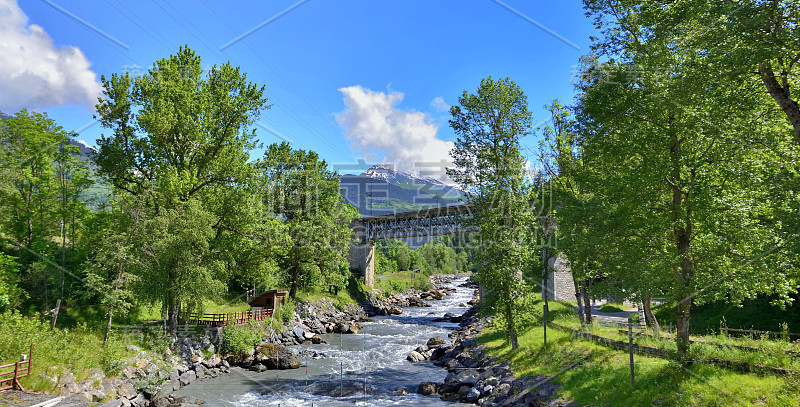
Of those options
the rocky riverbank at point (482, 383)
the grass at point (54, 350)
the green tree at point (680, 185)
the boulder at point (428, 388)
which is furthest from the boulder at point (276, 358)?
the green tree at point (680, 185)

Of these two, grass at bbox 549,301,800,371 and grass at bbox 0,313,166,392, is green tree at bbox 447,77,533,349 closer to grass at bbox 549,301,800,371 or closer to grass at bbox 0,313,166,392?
grass at bbox 549,301,800,371

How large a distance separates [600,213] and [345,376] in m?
18.7

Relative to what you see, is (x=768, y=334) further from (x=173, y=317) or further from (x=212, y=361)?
(x=173, y=317)

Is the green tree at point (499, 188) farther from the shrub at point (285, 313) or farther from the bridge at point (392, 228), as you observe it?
the bridge at point (392, 228)

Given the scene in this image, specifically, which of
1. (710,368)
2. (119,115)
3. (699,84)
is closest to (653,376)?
(710,368)

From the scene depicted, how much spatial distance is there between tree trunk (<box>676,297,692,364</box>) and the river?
1016 cm

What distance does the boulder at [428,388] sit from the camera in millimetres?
21903

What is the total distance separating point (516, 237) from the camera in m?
24.0

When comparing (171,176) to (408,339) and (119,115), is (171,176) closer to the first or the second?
(119,115)

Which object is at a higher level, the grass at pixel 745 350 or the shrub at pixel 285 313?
the grass at pixel 745 350

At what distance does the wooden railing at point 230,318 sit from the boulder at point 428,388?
16.3m

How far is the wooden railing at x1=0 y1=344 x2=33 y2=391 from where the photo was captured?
56.0 feet

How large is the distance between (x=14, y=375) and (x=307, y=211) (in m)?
28.6

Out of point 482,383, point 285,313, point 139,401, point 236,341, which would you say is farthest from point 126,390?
point 285,313
